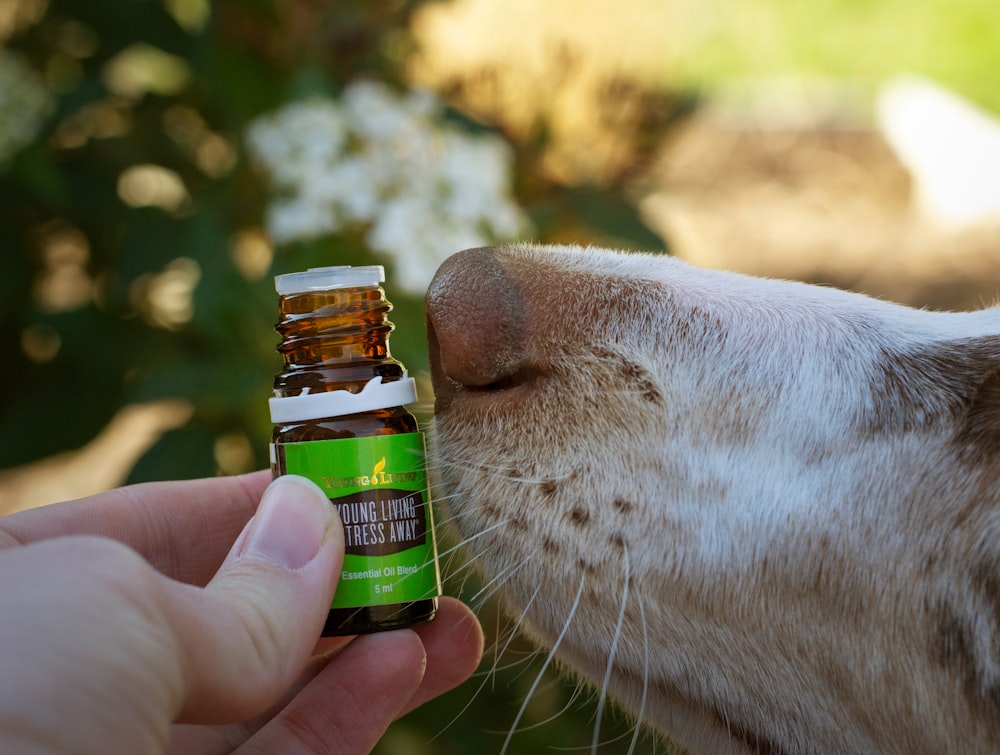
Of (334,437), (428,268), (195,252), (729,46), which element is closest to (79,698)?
(334,437)

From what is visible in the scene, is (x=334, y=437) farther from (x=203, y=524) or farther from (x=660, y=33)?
(x=660, y=33)

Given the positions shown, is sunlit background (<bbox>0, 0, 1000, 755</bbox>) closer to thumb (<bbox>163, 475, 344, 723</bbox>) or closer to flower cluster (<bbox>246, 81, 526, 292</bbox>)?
flower cluster (<bbox>246, 81, 526, 292</bbox>)

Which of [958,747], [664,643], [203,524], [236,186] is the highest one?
[236,186]

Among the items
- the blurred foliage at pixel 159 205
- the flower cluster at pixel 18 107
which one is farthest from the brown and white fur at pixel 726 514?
the flower cluster at pixel 18 107

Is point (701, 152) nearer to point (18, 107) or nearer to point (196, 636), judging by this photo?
point (18, 107)

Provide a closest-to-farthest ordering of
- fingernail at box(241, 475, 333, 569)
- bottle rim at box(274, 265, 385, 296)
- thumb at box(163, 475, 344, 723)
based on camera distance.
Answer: thumb at box(163, 475, 344, 723) < fingernail at box(241, 475, 333, 569) < bottle rim at box(274, 265, 385, 296)

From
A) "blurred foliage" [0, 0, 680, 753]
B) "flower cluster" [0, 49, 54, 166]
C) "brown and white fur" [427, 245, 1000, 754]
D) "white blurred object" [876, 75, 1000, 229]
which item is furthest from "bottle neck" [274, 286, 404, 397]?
"white blurred object" [876, 75, 1000, 229]
